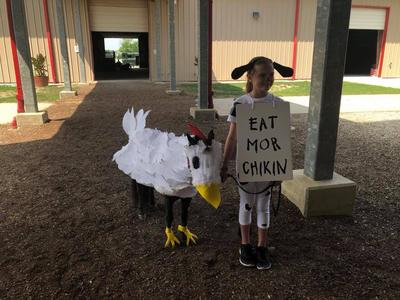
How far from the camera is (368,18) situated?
21.3 meters

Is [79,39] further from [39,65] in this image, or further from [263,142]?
[263,142]

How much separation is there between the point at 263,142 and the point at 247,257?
0.92m

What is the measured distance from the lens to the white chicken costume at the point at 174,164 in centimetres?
238

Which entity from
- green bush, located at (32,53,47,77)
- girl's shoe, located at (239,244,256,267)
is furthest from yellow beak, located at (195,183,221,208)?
green bush, located at (32,53,47,77)

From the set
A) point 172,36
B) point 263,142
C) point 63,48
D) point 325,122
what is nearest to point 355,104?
point 172,36

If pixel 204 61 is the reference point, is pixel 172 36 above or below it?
above

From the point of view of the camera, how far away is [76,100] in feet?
39.4

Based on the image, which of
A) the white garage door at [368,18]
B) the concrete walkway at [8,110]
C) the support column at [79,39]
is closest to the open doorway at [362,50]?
the white garage door at [368,18]

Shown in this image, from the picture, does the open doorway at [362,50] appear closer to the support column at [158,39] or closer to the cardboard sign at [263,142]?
the support column at [158,39]

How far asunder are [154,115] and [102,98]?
402cm

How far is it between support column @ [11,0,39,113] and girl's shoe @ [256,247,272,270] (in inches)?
270

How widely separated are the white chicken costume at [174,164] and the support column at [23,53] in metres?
5.31

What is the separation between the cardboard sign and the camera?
2.45 metres

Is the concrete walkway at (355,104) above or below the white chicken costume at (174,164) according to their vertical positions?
below
